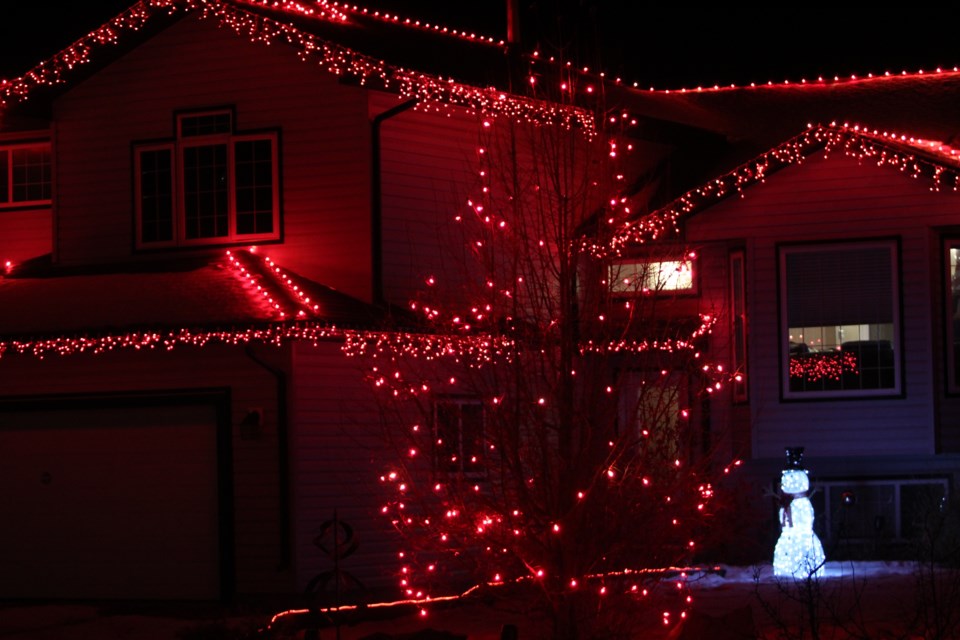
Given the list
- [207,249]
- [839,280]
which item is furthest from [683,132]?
[207,249]

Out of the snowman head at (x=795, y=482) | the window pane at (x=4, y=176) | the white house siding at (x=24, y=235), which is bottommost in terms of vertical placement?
the snowman head at (x=795, y=482)

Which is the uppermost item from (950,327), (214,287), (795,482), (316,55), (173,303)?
(316,55)

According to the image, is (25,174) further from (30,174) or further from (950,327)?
(950,327)

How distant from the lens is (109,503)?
17.0 metres

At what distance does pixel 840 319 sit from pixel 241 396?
7.80 meters

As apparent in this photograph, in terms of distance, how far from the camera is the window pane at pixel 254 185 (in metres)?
18.1

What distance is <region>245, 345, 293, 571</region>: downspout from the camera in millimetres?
16031

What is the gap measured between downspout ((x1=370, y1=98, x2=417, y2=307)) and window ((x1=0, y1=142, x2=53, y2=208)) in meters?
5.77

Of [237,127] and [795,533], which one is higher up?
[237,127]

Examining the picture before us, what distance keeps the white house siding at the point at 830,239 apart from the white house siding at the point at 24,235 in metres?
9.18

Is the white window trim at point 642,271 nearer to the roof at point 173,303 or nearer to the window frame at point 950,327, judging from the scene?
the window frame at point 950,327

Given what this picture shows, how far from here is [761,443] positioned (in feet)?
61.2

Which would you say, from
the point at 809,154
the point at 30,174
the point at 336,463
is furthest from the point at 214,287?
the point at 809,154

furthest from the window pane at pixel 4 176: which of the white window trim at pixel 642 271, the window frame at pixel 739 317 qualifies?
the window frame at pixel 739 317
